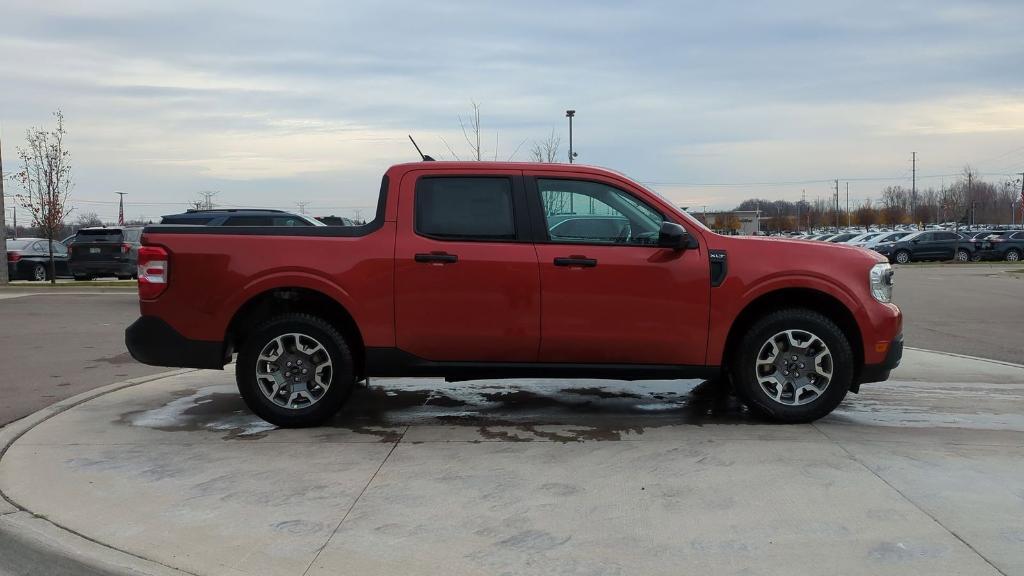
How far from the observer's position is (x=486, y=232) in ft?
19.2

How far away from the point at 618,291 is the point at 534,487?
5.64 ft

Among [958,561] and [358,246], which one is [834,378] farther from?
[358,246]

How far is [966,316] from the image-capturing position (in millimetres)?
13875

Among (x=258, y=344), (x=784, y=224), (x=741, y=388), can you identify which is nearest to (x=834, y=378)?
(x=741, y=388)

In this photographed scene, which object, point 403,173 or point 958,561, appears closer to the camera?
point 958,561

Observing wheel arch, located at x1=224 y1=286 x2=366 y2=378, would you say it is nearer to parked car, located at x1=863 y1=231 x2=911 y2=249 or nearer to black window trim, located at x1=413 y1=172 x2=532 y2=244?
black window trim, located at x1=413 y1=172 x2=532 y2=244

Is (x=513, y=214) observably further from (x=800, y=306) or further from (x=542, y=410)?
(x=800, y=306)

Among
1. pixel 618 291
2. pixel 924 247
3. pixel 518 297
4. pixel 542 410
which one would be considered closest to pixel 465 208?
pixel 518 297

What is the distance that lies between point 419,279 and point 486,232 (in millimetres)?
591

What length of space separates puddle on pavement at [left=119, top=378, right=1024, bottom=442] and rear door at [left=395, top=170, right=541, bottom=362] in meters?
0.64

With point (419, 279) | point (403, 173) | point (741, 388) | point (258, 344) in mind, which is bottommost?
point (741, 388)

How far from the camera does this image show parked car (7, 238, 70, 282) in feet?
81.9

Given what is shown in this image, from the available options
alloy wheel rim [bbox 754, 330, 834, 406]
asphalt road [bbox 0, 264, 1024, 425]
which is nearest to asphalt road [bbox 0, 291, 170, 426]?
asphalt road [bbox 0, 264, 1024, 425]

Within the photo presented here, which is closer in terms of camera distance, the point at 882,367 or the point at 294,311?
the point at 882,367
